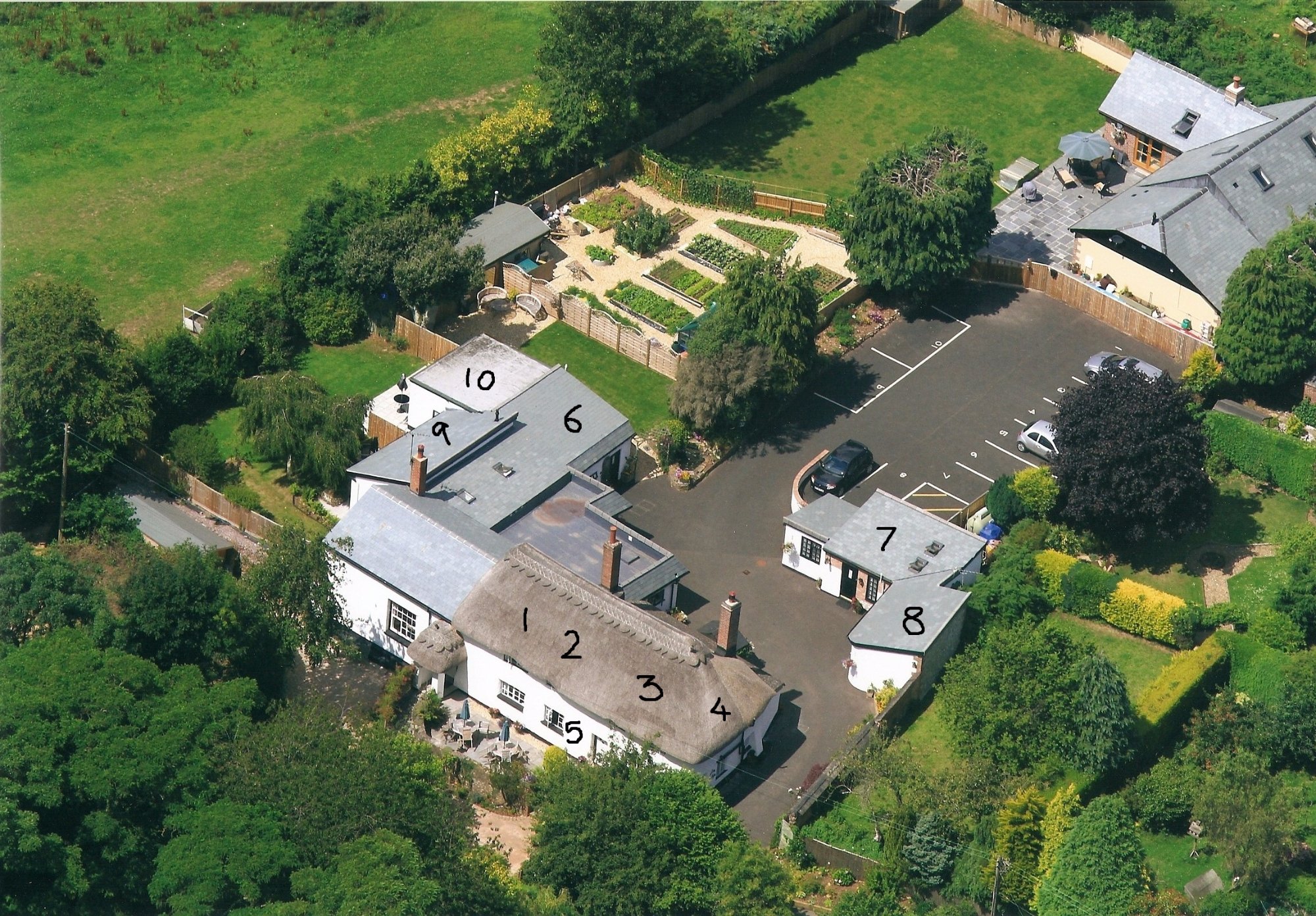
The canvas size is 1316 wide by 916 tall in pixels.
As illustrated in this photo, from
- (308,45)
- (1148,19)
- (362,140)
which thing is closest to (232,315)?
(362,140)

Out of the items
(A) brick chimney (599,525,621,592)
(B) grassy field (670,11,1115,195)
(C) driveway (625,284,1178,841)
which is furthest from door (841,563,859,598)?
(B) grassy field (670,11,1115,195)

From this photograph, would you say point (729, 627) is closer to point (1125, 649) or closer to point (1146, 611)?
point (1125, 649)

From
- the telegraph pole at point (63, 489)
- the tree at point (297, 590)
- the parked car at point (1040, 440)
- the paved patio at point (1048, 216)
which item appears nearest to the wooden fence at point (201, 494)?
the telegraph pole at point (63, 489)

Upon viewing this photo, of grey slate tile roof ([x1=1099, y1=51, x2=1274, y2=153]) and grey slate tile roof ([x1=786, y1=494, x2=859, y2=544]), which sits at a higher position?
grey slate tile roof ([x1=1099, y1=51, x2=1274, y2=153])

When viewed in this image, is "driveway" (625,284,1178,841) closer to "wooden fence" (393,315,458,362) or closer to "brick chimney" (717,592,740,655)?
"brick chimney" (717,592,740,655)

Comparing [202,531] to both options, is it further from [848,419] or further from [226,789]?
Result: [848,419]

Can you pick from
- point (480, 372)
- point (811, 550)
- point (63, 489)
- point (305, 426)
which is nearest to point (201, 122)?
point (480, 372)

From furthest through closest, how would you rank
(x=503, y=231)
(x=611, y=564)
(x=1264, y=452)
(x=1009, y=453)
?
(x=503, y=231), (x=1009, y=453), (x=1264, y=452), (x=611, y=564)
